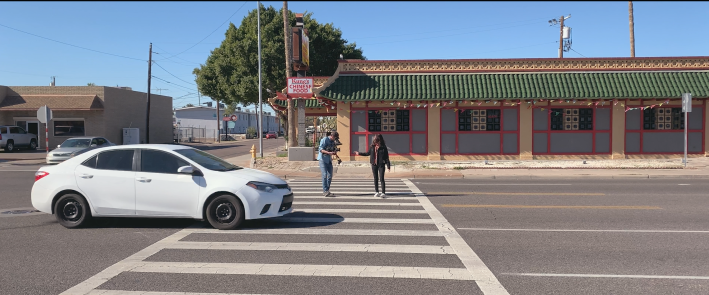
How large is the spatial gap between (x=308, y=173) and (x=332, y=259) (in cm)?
1408

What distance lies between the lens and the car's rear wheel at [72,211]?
338 inches

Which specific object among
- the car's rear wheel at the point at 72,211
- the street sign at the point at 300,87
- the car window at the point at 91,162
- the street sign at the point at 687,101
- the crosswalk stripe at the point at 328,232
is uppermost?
the street sign at the point at 300,87

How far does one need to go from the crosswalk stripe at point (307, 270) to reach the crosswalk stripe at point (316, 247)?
31.7 inches

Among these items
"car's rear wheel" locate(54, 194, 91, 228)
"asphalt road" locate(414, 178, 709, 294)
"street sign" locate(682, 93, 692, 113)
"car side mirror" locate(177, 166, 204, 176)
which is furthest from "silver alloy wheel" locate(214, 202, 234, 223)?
"street sign" locate(682, 93, 692, 113)

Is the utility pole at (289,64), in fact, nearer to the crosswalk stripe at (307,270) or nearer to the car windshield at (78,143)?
the car windshield at (78,143)

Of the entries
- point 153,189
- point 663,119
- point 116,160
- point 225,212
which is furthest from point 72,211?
point 663,119

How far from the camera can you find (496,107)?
24203 millimetres

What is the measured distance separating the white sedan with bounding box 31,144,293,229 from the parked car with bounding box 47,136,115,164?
17.4 meters

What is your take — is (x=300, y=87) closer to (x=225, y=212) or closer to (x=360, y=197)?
(x=360, y=197)

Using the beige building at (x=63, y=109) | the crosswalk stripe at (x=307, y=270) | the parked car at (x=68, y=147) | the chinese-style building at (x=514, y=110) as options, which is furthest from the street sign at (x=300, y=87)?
the beige building at (x=63, y=109)

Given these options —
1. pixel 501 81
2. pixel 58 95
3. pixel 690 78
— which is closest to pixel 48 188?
pixel 501 81

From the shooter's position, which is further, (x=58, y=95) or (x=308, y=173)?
(x=58, y=95)

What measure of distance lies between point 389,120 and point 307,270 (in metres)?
18.9

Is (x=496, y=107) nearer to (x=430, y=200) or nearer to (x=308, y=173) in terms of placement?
(x=308, y=173)
